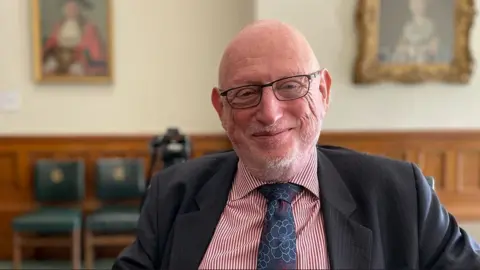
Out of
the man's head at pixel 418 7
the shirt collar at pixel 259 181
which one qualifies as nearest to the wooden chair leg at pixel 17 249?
the shirt collar at pixel 259 181

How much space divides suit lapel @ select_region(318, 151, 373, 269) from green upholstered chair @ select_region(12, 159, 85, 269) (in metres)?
3.05

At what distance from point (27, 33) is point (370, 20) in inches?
119

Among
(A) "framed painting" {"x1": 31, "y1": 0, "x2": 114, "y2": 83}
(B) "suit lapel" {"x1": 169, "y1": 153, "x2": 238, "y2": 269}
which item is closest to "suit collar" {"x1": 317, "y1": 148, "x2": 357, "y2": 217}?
(B) "suit lapel" {"x1": 169, "y1": 153, "x2": 238, "y2": 269}

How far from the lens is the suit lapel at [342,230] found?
143cm

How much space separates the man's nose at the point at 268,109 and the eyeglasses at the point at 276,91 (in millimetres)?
13

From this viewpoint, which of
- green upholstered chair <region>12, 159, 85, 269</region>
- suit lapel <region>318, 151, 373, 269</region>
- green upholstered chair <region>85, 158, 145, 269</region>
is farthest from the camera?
green upholstered chair <region>85, 158, 145, 269</region>

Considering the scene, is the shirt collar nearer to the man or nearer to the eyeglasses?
the eyeglasses

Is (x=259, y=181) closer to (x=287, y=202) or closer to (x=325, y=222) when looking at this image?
(x=287, y=202)

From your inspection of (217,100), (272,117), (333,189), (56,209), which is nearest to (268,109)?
(272,117)

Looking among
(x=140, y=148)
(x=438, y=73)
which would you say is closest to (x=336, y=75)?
(x=438, y=73)

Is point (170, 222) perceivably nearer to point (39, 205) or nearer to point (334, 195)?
point (334, 195)

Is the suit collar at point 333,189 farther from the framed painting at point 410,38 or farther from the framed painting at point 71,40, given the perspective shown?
the framed painting at point 71,40

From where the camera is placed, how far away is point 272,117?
4.88 feet

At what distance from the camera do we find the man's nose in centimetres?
149
